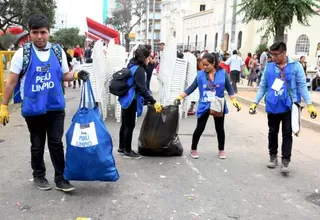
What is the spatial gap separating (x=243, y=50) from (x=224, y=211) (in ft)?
128

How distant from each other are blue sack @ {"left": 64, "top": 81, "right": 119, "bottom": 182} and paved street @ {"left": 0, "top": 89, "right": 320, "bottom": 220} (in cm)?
23

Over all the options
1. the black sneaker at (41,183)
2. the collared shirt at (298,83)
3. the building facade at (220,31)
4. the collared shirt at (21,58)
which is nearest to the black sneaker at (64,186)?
the black sneaker at (41,183)

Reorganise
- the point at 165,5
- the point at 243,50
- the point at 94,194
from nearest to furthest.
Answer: the point at 94,194 < the point at 243,50 < the point at 165,5

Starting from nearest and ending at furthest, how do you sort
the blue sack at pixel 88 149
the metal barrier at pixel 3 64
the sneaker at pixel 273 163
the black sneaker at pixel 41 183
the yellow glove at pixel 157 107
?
the blue sack at pixel 88 149
the black sneaker at pixel 41 183
the yellow glove at pixel 157 107
the sneaker at pixel 273 163
the metal barrier at pixel 3 64

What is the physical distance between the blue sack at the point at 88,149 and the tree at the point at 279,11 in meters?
9.32

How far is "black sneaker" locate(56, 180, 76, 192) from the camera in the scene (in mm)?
4015

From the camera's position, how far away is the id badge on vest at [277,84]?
4941mm

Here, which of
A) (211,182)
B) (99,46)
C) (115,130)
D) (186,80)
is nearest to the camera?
(211,182)

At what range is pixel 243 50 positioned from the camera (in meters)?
41.1

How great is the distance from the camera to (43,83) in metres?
3.78

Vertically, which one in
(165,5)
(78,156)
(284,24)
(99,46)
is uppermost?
(165,5)

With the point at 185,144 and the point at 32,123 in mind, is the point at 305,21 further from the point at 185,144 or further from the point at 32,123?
the point at 32,123

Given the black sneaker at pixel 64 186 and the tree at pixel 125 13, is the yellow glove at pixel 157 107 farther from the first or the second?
the tree at pixel 125 13

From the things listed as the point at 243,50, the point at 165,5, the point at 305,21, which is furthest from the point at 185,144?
the point at 165,5
